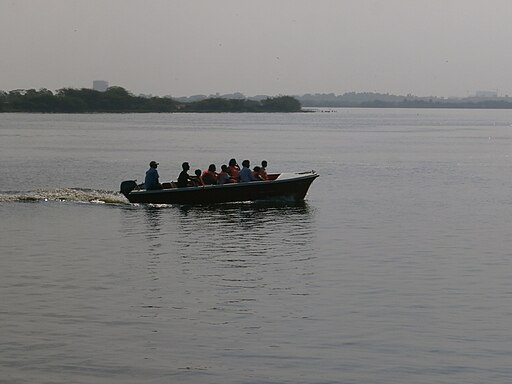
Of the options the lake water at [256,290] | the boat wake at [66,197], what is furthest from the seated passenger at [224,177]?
the boat wake at [66,197]

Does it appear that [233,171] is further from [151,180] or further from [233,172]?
[151,180]

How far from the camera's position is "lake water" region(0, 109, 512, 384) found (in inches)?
625

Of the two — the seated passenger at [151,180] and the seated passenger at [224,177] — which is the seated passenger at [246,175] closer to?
the seated passenger at [224,177]

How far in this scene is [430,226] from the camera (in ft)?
109

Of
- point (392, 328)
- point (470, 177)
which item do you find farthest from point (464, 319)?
point (470, 177)

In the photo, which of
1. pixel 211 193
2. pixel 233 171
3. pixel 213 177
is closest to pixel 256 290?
pixel 211 193

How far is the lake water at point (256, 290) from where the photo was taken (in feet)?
52.1

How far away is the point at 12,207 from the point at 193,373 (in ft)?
74.5

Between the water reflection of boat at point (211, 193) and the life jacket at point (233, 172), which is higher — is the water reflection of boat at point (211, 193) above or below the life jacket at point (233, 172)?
below

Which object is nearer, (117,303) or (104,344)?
(104,344)

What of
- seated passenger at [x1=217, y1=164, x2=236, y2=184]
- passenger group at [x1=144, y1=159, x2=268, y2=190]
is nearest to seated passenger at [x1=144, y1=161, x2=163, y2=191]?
passenger group at [x1=144, y1=159, x2=268, y2=190]

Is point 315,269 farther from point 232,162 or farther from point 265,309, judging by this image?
point 232,162

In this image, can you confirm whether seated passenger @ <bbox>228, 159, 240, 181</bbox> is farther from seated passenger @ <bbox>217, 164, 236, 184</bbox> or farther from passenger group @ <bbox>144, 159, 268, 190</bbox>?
seated passenger @ <bbox>217, 164, 236, 184</bbox>

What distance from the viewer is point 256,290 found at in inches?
842
